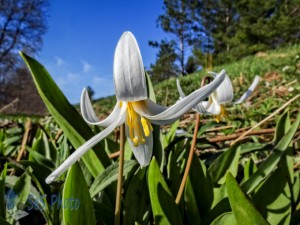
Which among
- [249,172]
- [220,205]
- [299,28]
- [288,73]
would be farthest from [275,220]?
[299,28]

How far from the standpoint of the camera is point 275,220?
0.67m

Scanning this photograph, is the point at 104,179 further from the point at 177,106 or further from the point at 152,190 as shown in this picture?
the point at 177,106

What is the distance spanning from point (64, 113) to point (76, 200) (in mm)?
196

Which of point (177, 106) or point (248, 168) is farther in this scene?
point (248, 168)

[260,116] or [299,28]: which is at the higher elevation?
[299,28]

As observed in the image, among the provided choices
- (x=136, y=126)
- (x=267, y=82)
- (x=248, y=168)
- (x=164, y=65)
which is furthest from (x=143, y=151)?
(x=164, y=65)

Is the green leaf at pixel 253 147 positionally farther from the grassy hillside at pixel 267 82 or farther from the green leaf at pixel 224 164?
the grassy hillside at pixel 267 82

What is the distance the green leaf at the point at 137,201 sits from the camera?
66 centimetres

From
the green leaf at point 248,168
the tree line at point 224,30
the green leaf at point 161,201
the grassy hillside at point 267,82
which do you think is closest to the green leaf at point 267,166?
the green leaf at point 248,168

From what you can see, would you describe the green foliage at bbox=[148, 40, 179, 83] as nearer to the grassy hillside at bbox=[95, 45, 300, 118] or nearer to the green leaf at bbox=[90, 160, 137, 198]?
the grassy hillside at bbox=[95, 45, 300, 118]

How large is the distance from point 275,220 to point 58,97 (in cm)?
47

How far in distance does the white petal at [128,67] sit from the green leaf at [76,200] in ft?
0.43

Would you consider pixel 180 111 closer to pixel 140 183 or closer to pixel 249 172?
pixel 140 183

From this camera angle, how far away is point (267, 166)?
2.53ft
